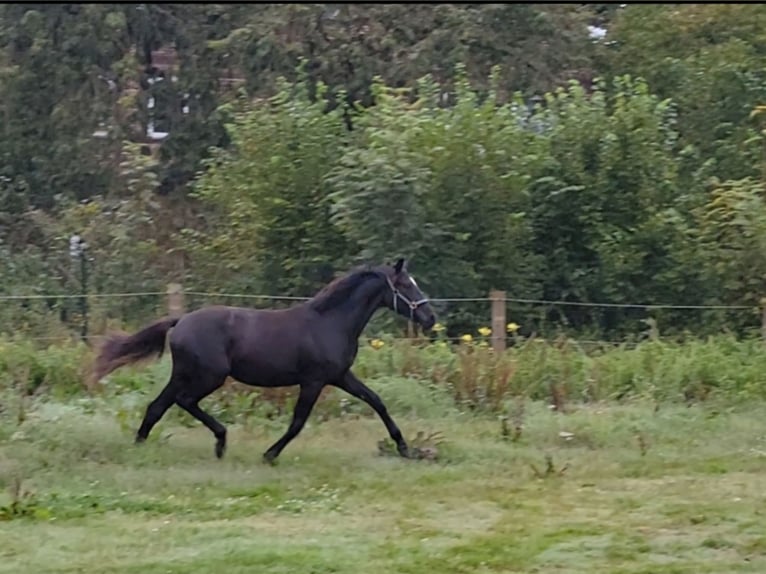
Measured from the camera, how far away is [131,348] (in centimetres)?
1052

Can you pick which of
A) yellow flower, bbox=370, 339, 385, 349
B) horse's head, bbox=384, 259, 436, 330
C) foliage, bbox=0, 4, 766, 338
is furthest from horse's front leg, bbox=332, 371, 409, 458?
foliage, bbox=0, 4, 766, 338

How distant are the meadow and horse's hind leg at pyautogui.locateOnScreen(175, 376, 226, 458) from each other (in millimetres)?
174

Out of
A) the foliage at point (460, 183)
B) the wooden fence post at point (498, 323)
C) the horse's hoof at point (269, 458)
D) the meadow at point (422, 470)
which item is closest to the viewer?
the meadow at point (422, 470)

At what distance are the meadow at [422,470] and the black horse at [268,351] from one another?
14.4 inches

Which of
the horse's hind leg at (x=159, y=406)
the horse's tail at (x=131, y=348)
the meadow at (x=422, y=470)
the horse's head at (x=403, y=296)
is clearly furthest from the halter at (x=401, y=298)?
the horse's hind leg at (x=159, y=406)

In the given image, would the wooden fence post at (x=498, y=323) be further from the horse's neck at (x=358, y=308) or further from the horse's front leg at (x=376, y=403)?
the horse's front leg at (x=376, y=403)

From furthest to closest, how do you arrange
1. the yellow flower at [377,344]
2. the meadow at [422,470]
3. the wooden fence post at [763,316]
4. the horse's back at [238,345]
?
the wooden fence post at [763,316] < the yellow flower at [377,344] < the horse's back at [238,345] < the meadow at [422,470]

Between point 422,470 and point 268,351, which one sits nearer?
point 422,470

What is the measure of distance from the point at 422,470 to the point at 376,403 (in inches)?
30.2

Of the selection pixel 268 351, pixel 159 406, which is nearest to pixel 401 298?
pixel 268 351

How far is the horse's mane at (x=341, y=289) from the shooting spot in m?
10.4

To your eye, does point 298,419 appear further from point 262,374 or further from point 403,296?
point 403,296

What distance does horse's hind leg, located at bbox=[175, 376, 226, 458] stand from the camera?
33.2 ft

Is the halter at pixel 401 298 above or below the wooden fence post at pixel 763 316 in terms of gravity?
above
